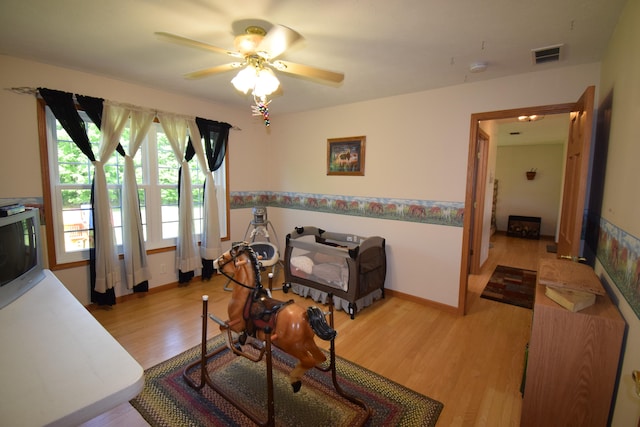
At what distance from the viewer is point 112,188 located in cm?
304

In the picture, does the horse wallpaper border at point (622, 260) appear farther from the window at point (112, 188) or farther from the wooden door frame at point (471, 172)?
the window at point (112, 188)

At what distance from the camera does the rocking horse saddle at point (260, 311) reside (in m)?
1.58

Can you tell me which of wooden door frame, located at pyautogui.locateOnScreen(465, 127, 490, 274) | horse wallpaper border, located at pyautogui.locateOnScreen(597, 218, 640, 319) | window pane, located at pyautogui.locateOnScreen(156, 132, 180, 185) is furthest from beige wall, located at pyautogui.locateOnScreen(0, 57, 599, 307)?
horse wallpaper border, located at pyautogui.locateOnScreen(597, 218, 640, 319)

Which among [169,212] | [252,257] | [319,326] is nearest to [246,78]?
[252,257]

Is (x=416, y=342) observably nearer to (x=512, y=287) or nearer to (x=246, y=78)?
(x=512, y=287)

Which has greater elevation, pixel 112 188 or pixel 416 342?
pixel 112 188

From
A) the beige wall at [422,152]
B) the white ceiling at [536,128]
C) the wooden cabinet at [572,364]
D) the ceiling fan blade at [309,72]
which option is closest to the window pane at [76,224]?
the ceiling fan blade at [309,72]

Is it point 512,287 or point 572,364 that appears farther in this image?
point 512,287

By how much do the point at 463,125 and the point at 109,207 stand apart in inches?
139

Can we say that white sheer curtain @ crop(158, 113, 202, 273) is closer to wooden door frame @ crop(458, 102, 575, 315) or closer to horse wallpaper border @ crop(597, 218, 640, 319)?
wooden door frame @ crop(458, 102, 575, 315)

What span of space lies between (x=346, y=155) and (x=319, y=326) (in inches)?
102

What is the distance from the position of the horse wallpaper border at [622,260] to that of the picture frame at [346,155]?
7.56 feet

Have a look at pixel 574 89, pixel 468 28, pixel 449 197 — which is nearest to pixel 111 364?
pixel 468 28

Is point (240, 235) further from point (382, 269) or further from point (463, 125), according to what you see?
point (463, 125)
